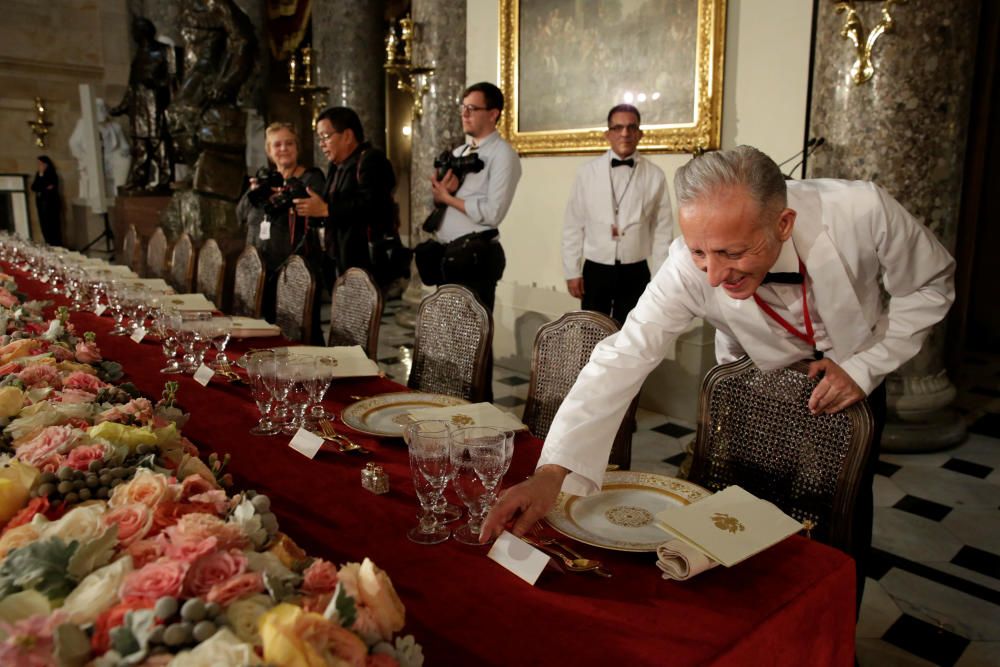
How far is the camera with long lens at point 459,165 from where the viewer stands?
12.8 ft

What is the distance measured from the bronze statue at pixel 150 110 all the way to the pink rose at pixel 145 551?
9.98 metres

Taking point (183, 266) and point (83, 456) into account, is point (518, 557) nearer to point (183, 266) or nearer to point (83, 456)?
point (83, 456)

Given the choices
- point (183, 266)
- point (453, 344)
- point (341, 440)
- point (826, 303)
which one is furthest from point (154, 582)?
point (183, 266)

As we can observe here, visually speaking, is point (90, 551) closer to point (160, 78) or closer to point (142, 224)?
point (142, 224)

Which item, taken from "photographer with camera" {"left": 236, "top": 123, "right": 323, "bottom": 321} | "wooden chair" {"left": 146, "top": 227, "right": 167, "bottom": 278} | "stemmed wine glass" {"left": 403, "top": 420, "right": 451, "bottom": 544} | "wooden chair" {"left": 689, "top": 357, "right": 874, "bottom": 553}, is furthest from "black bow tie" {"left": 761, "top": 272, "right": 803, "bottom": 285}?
"wooden chair" {"left": 146, "top": 227, "right": 167, "bottom": 278}

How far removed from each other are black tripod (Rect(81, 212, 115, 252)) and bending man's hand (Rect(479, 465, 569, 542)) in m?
Answer: 11.3

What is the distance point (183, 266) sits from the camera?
5211 mm

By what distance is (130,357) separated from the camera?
102 inches

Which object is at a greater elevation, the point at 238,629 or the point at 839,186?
the point at 839,186

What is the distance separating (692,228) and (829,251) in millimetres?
439

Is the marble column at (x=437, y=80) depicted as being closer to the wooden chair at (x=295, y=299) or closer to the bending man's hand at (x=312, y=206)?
the bending man's hand at (x=312, y=206)

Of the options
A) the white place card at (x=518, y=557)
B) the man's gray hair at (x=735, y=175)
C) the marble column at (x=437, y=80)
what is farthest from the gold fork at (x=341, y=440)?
the marble column at (x=437, y=80)

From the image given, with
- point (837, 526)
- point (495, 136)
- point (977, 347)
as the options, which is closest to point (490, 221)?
point (495, 136)

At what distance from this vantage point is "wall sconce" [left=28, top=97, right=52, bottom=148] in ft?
37.8
